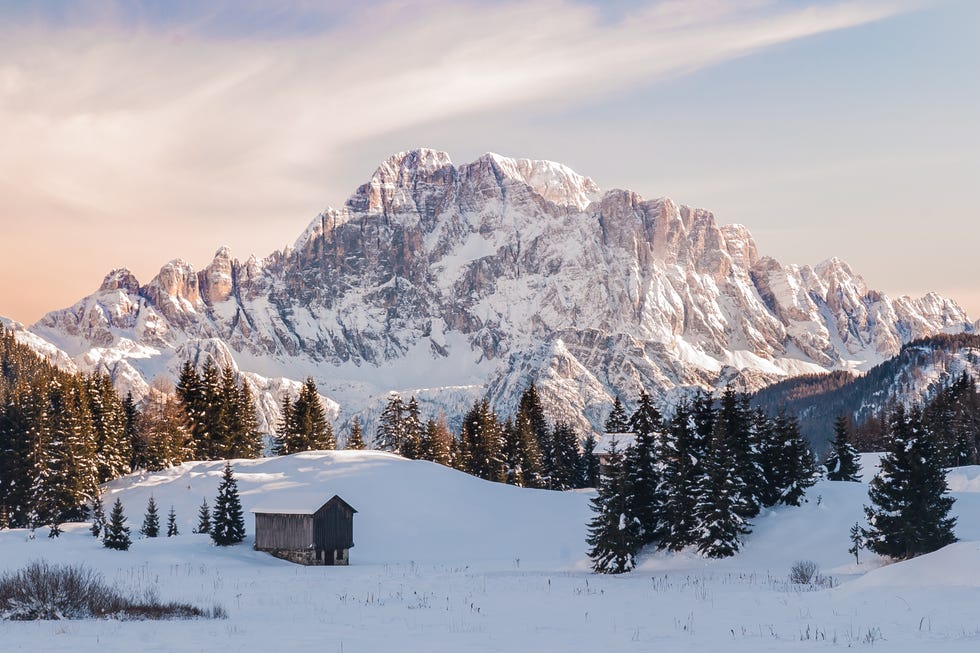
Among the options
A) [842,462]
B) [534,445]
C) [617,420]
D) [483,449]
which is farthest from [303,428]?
[842,462]

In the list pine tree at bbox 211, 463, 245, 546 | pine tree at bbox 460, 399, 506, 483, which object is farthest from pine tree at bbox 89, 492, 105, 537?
pine tree at bbox 460, 399, 506, 483

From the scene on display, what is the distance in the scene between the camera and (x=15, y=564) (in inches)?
1608

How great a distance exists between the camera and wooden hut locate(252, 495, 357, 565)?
53625 millimetres

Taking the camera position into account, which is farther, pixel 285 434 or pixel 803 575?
pixel 285 434

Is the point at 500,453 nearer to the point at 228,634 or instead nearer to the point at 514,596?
the point at 514,596

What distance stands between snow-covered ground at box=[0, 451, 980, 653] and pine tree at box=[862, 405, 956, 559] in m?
2.61

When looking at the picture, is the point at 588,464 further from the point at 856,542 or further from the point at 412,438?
the point at 856,542

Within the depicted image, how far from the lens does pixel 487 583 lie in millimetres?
36375

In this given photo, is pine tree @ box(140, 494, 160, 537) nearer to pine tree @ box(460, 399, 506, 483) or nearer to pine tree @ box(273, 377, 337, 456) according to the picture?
pine tree @ box(273, 377, 337, 456)

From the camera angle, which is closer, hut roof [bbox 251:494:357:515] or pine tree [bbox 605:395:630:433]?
hut roof [bbox 251:494:357:515]

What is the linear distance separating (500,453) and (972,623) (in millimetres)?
78750

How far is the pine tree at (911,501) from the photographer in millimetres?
42094

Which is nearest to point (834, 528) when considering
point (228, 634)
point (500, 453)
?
point (228, 634)

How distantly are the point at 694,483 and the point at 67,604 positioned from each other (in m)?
34.5
